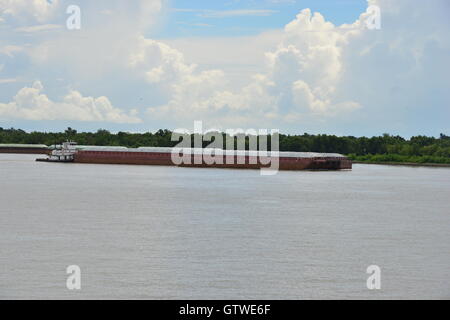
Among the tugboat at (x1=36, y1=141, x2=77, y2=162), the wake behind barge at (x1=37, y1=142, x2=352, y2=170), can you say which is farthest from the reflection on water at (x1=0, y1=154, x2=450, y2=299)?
the tugboat at (x1=36, y1=141, x2=77, y2=162)

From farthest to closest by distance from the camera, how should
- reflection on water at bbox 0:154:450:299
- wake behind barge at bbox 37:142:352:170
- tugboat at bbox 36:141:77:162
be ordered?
tugboat at bbox 36:141:77:162 < wake behind barge at bbox 37:142:352:170 < reflection on water at bbox 0:154:450:299

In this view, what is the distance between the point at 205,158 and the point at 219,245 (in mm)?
58200

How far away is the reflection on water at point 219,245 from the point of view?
17.2 m

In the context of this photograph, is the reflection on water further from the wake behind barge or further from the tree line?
the tree line

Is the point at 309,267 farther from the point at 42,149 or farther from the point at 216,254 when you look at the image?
the point at 42,149

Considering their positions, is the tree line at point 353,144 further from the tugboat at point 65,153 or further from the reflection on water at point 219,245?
the reflection on water at point 219,245

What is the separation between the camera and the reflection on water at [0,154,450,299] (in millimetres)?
17172

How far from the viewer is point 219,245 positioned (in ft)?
74.1

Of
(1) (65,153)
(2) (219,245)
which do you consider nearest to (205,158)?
(1) (65,153)

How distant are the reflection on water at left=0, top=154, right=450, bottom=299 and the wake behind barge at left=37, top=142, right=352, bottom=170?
3750 cm

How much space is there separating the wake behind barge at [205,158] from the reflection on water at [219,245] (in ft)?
123
